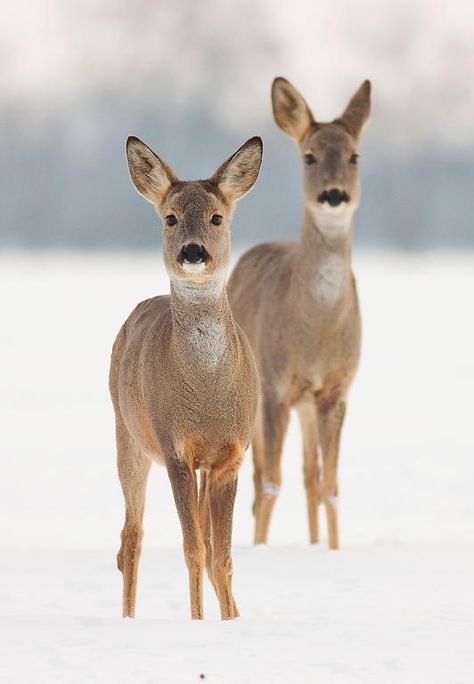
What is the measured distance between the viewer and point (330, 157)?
36.3 ft

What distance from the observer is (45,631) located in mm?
6664

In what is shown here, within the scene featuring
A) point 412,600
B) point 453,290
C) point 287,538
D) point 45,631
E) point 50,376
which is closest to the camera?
point 45,631

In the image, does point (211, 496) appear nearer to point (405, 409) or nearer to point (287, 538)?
point (287, 538)

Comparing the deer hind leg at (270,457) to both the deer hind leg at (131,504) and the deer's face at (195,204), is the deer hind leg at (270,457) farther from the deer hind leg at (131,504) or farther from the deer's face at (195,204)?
the deer's face at (195,204)

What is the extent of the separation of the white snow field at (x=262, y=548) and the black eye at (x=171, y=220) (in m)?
1.80

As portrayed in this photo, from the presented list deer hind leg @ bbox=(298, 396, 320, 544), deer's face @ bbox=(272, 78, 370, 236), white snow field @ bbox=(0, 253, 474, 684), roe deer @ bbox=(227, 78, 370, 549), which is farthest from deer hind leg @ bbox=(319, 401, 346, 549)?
deer's face @ bbox=(272, 78, 370, 236)

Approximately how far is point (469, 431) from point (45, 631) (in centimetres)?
1093

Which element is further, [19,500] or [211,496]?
[19,500]

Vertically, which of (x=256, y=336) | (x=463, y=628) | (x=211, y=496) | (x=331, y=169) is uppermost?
(x=331, y=169)

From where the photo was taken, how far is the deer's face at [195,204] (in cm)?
741

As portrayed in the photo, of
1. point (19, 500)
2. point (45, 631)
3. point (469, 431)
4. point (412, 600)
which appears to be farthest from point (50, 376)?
point (45, 631)

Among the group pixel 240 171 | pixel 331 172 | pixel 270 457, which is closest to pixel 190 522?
pixel 240 171

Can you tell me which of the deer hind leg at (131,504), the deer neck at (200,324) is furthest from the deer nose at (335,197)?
the deer neck at (200,324)

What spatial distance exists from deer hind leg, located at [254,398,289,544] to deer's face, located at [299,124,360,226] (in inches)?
53.5
